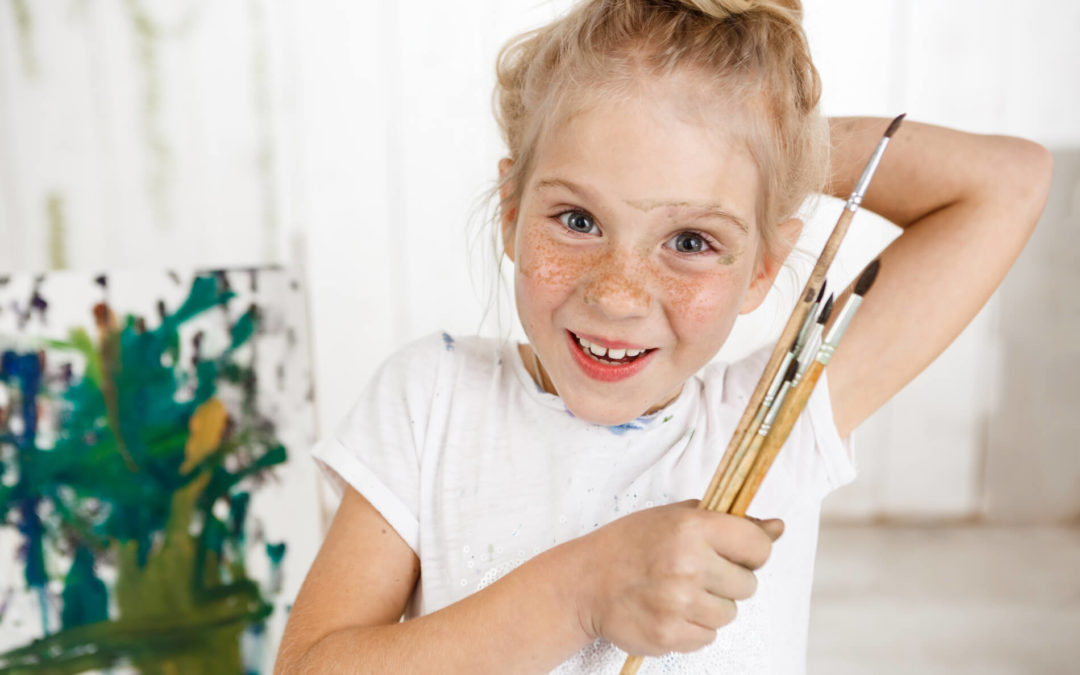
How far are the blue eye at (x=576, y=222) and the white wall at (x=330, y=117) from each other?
29.5 inches

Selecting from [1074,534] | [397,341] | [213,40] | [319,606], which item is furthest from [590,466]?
[1074,534]

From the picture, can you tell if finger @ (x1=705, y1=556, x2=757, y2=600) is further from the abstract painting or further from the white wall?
the white wall

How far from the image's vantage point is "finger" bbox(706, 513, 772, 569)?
426mm

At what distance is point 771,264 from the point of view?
59 centimetres

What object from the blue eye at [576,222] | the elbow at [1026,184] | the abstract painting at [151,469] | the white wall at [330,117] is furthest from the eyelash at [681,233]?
the white wall at [330,117]

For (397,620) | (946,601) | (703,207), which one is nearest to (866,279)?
(703,207)

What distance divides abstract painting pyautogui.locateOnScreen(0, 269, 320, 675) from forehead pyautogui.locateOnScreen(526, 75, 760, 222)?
1.86ft

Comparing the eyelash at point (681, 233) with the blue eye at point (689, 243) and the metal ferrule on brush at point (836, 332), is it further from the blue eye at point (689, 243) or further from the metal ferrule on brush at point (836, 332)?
the metal ferrule on brush at point (836, 332)

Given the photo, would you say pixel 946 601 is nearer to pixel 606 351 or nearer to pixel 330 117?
pixel 606 351

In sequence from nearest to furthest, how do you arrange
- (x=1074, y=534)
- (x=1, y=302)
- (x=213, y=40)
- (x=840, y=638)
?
(x=1, y=302)
(x=840, y=638)
(x=213, y=40)
(x=1074, y=534)

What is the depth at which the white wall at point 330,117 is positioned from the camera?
4.22 ft

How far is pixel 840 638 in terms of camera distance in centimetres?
117

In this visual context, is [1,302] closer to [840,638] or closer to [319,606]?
[319,606]

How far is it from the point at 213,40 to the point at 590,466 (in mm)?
1010
